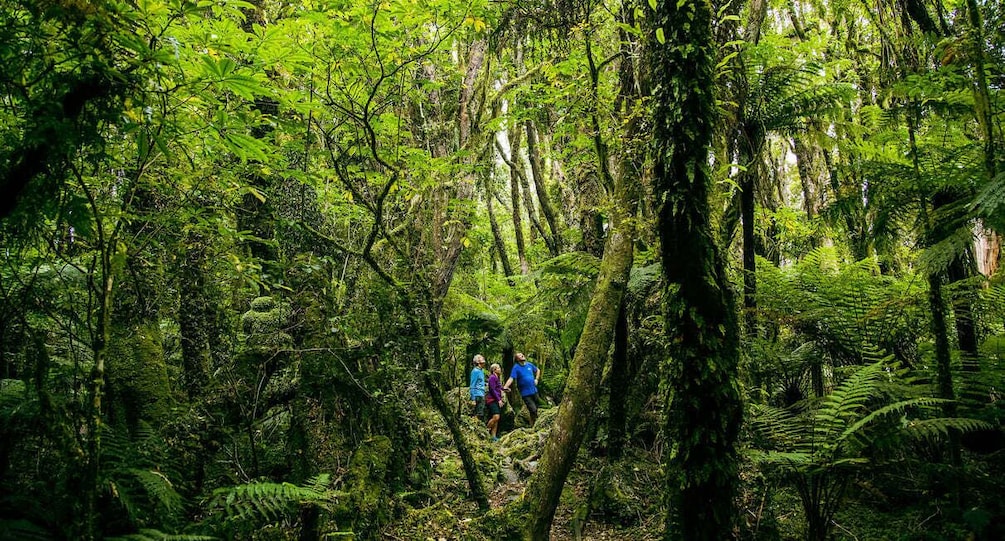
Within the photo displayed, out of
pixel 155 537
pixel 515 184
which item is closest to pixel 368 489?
pixel 155 537

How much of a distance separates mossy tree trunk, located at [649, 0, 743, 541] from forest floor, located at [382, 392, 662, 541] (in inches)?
83.4

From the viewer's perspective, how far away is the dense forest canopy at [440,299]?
A: 285 centimetres

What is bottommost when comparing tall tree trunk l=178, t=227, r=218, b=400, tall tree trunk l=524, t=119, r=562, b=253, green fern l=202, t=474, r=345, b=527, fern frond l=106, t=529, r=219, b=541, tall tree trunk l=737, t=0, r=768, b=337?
fern frond l=106, t=529, r=219, b=541

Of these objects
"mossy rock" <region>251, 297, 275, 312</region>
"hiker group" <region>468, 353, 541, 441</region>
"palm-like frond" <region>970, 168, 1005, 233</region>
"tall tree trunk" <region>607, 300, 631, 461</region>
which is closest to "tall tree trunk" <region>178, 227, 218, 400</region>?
"mossy rock" <region>251, 297, 275, 312</region>

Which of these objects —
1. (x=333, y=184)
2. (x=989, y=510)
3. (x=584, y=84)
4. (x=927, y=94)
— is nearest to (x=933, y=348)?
(x=989, y=510)

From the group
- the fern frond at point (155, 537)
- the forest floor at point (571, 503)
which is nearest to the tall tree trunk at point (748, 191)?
the forest floor at point (571, 503)

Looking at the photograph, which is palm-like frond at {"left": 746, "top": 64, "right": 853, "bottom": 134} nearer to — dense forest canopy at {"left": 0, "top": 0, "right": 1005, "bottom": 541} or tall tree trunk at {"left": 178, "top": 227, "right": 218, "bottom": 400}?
dense forest canopy at {"left": 0, "top": 0, "right": 1005, "bottom": 541}

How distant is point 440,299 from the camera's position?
7.26m

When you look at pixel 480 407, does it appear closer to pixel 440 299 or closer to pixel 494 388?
pixel 494 388

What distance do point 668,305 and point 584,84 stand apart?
11.9 ft

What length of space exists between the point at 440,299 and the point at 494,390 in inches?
139

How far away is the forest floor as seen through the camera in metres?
4.91

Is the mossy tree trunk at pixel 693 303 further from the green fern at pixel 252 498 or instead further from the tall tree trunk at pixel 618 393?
the tall tree trunk at pixel 618 393

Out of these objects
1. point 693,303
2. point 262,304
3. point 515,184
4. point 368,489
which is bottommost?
point 368,489
